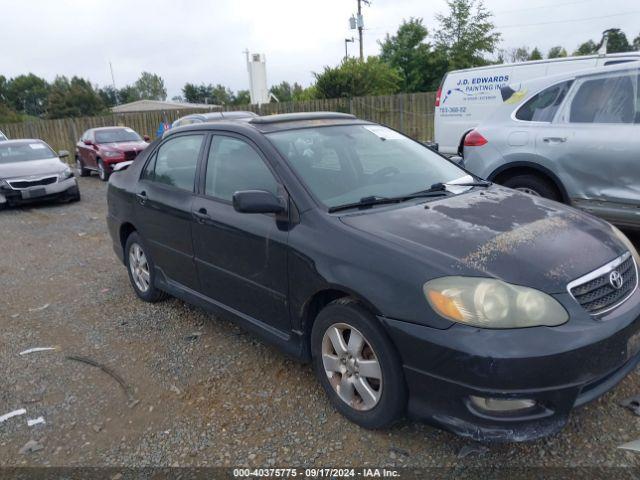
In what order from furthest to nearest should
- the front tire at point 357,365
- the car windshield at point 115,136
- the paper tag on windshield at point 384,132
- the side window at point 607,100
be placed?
the car windshield at point 115,136 → the side window at point 607,100 → the paper tag on windshield at point 384,132 → the front tire at point 357,365

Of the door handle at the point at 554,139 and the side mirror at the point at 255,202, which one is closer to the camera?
the side mirror at the point at 255,202

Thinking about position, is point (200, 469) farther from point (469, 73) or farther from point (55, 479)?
point (469, 73)

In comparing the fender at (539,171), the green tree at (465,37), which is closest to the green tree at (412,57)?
the green tree at (465,37)

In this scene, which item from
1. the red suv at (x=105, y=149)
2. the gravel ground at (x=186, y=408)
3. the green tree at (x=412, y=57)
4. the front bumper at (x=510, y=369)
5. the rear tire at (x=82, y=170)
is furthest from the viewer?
the green tree at (x=412, y=57)

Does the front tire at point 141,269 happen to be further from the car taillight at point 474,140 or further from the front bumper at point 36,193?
the front bumper at point 36,193

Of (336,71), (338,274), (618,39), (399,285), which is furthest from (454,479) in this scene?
(618,39)

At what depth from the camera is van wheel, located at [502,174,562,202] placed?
5.57m

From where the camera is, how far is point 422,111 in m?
18.8

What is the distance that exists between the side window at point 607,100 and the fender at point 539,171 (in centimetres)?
56

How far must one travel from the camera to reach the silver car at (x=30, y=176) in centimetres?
1041

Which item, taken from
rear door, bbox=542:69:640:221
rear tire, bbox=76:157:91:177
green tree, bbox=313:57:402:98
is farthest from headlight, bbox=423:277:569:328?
green tree, bbox=313:57:402:98

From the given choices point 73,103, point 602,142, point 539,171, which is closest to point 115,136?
point 539,171

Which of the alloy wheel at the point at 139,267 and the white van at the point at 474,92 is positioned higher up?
the white van at the point at 474,92

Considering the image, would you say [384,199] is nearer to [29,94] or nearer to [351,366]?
[351,366]
